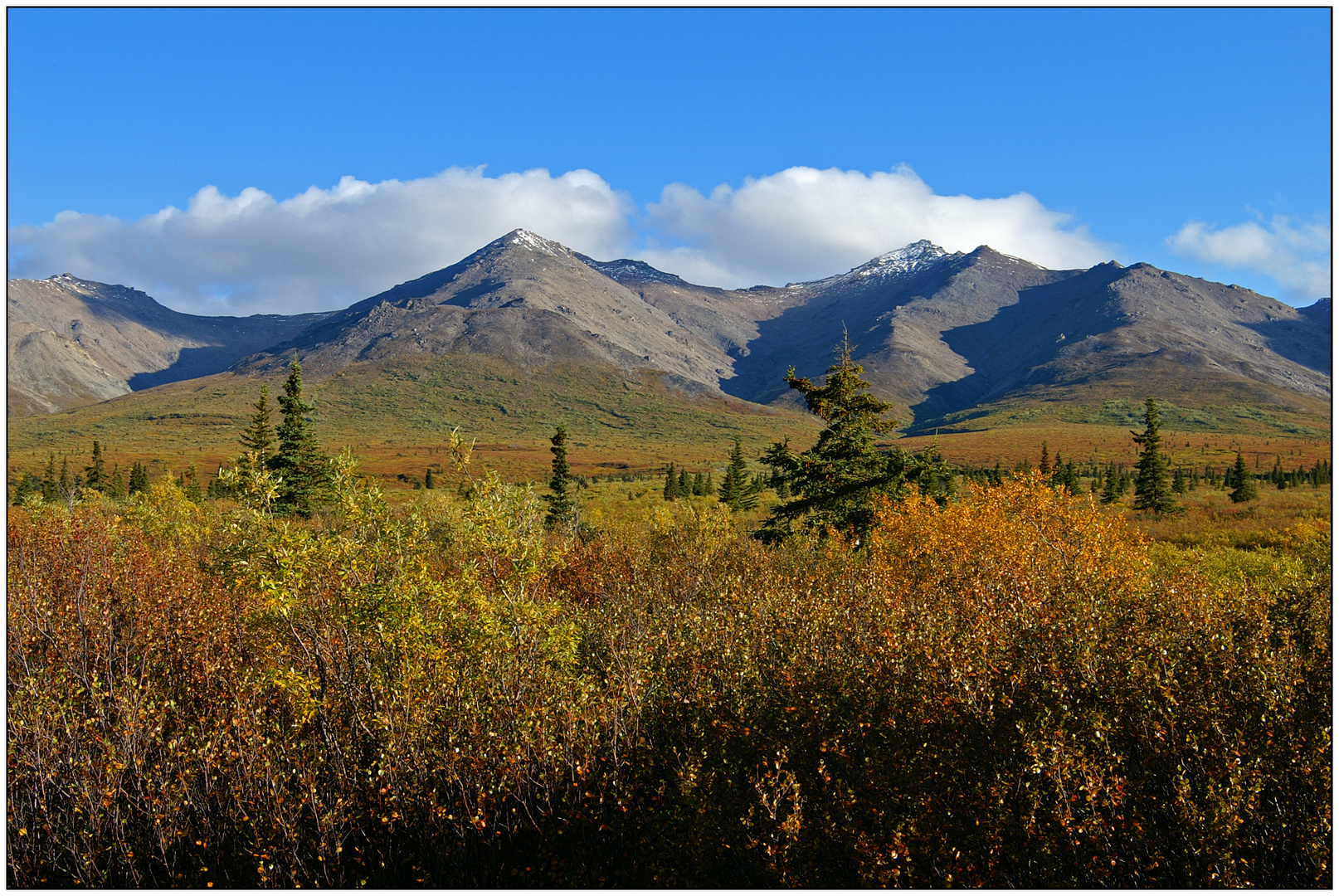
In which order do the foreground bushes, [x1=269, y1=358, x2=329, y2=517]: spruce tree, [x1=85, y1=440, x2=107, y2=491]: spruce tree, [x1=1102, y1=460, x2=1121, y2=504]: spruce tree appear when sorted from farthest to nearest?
[x1=85, y1=440, x2=107, y2=491]: spruce tree → [x1=1102, y1=460, x2=1121, y2=504]: spruce tree → [x1=269, y1=358, x2=329, y2=517]: spruce tree → the foreground bushes

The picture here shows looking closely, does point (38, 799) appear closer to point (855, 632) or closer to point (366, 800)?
point (366, 800)

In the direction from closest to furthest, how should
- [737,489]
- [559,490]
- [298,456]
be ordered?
[298,456] < [559,490] < [737,489]

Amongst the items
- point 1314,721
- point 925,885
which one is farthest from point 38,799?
point 1314,721

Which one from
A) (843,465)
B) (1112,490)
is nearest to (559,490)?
(843,465)

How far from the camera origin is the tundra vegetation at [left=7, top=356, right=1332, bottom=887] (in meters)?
10.1

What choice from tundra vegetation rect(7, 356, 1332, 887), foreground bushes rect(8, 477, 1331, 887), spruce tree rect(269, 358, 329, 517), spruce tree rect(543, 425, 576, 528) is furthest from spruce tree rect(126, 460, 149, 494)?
foreground bushes rect(8, 477, 1331, 887)

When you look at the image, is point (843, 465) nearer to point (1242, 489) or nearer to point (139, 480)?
point (1242, 489)

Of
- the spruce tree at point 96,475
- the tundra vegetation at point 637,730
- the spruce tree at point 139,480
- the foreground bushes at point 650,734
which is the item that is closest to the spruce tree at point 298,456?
the tundra vegetation at point 637,730

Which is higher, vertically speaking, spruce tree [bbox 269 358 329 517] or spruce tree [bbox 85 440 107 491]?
spruce tree [bbox 269 358 329 517]

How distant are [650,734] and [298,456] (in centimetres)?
4883

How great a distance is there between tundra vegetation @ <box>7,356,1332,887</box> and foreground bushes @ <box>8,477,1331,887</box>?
0.22 ft

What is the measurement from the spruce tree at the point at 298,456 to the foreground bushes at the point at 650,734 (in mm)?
37256

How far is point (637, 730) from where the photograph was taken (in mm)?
13516

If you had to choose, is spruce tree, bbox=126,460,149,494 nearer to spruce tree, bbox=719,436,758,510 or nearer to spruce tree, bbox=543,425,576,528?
spruce tree, bbox=543,425,576,528
